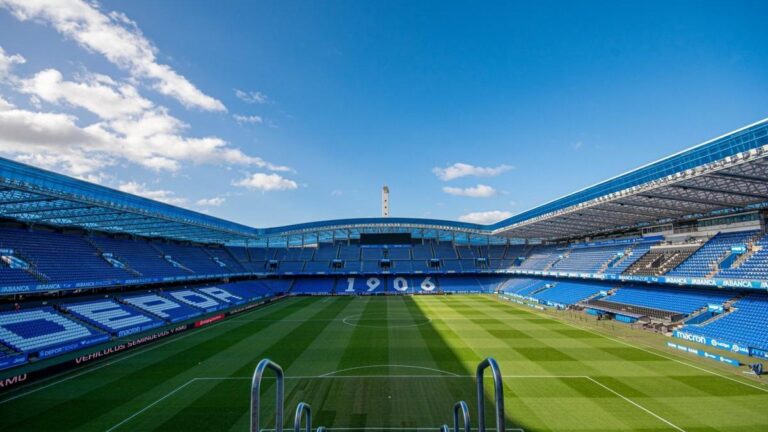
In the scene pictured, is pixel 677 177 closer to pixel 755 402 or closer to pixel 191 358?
pixel 755 402

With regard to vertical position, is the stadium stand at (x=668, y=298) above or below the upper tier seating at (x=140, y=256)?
below

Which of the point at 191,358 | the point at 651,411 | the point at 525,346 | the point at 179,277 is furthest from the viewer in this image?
the point at 179,277

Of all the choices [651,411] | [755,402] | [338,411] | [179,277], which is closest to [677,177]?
[755,402]

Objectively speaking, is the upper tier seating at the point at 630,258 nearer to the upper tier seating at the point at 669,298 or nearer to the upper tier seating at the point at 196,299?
the upper tier seating at the point at 669,298

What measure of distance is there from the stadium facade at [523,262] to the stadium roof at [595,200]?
10cm

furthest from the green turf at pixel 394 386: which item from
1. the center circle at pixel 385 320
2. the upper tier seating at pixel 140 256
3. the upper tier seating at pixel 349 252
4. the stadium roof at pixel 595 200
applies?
the upper tier seating at pixel 349 252

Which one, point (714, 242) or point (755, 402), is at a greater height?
point (714, 242)

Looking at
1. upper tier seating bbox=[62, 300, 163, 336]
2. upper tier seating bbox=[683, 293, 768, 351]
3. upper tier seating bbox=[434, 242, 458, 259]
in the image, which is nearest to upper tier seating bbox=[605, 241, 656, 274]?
upper tier seating bbox=[683, 293, 768, 351]

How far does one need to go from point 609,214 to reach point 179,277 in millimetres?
51850

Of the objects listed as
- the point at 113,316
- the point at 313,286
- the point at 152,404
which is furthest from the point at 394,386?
the point at 313,286

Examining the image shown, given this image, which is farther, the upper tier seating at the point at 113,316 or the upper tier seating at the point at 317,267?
the upper tier seating at the point at 317,267

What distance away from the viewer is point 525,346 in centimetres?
2628

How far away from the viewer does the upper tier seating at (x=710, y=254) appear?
3122 centimetres

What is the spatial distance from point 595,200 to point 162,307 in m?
46.3
